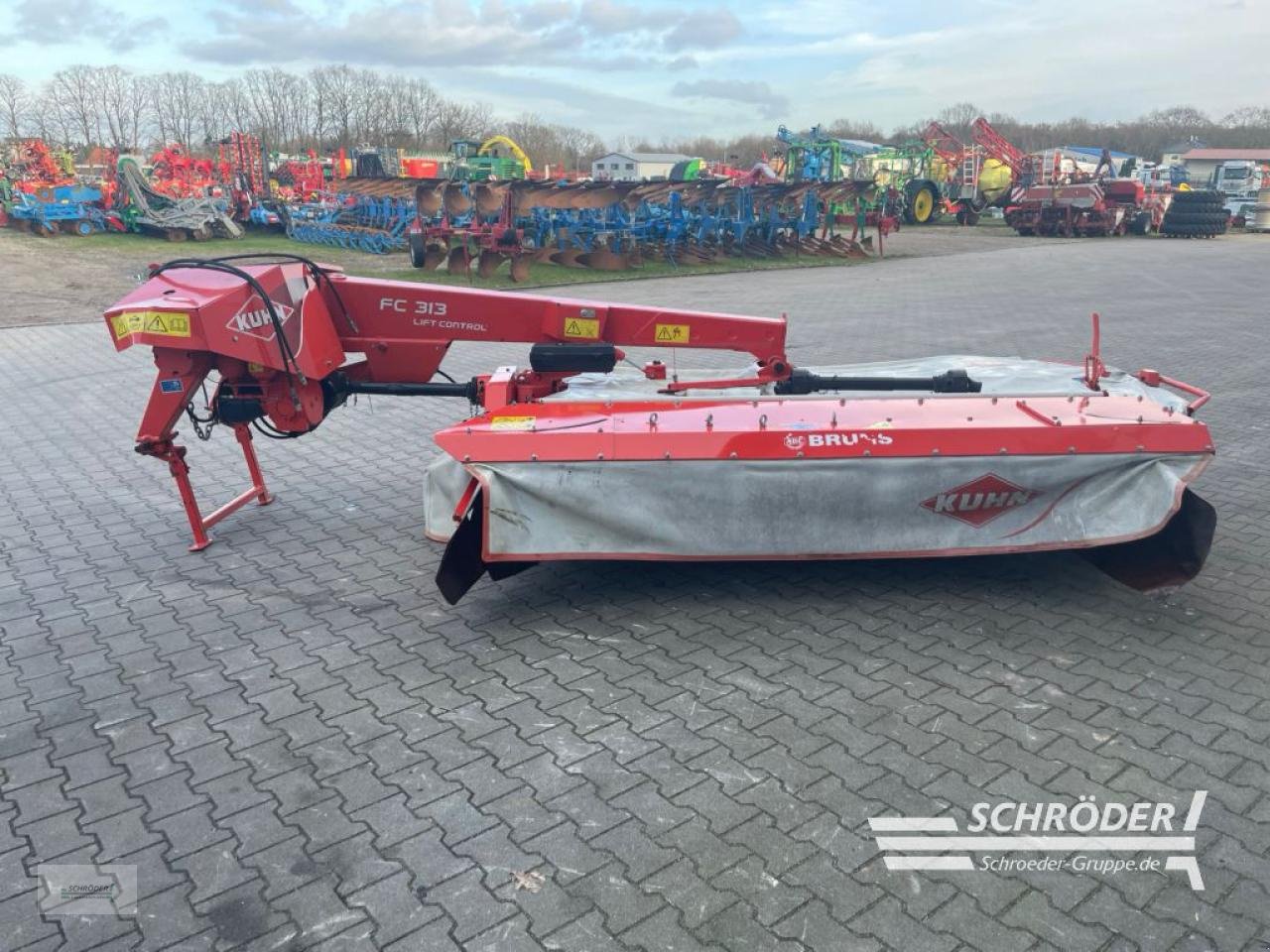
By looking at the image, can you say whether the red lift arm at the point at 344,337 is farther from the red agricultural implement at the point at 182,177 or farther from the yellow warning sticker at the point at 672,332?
the red agricultural implement at the point at 182,177

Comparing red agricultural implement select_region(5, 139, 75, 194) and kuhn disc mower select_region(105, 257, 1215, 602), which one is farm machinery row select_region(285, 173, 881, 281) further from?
kuhn disc mower select_region(105, 257, 1215, 602)

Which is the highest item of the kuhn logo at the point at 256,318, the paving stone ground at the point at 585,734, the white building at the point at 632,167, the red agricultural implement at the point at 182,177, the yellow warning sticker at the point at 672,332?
the white building at the point at 632,167

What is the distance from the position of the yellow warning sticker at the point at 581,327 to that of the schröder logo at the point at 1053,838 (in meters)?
2.65

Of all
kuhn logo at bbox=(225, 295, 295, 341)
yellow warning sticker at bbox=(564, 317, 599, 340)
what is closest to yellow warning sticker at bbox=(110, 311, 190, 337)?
kuhn logo at bbox=(225, 295, 295, 341)

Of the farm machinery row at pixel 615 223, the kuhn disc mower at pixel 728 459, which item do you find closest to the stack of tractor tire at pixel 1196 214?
the farm machinery row at pixel 615 223

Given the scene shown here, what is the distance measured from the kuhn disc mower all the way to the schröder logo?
134 cm

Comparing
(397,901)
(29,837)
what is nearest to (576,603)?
A: (397,901)

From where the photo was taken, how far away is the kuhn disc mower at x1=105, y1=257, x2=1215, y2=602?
3.75 m

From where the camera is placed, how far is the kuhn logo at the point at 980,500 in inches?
149

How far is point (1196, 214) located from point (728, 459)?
31589 mm

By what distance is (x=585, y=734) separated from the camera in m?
3.14

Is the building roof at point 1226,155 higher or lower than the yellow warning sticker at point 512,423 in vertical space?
higher

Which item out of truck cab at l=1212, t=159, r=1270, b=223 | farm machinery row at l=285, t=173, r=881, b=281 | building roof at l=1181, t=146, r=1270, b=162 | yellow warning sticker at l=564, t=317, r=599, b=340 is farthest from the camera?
building roof at l=1181, t=146, r=1270, b=162

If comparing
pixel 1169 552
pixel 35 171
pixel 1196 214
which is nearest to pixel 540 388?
pixel 1169 552
